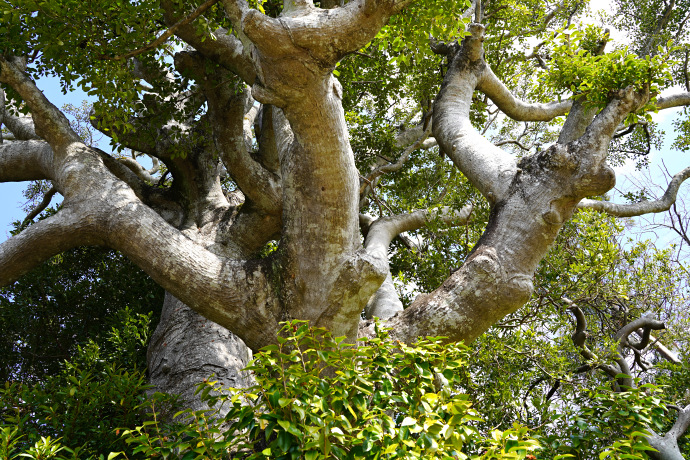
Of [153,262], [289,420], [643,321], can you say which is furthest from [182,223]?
[643,321]

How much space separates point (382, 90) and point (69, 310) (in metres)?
5.38

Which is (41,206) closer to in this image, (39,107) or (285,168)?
(39,107)

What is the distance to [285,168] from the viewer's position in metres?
3.58

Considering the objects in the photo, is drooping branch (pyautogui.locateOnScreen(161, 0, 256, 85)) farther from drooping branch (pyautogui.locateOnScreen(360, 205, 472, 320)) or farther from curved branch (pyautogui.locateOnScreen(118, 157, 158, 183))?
curved branch (pyautogui.locateOnScreen(118, 157, 158, 183))

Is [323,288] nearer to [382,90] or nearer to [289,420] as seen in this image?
[289,420]

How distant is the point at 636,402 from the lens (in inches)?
99.4

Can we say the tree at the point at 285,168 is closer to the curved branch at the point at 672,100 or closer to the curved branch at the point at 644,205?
the curved branch at the point at 672,100

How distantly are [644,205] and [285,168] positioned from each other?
6.06 metres

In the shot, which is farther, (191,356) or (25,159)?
(25,159)

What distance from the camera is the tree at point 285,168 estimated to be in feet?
10.9

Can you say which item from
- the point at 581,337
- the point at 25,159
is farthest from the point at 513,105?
the point at 25,159

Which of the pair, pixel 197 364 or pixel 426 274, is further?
pixel 426 274

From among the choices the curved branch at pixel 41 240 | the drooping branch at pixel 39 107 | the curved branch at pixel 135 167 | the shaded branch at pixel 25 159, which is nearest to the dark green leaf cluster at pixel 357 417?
the curved branch at pixel 41 240

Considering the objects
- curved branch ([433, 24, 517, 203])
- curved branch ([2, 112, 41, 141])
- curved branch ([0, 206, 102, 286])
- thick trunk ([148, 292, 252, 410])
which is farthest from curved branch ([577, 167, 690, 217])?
curved branch ([2, 112, 41, 141])
